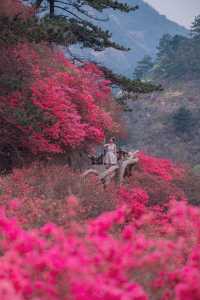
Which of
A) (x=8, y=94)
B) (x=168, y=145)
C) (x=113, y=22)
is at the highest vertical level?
(x=8, y=94)

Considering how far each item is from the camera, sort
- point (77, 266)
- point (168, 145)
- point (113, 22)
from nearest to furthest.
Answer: point (77, 266)
point (168, 145)
point (113, 22)

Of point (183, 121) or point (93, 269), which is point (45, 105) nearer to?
point (93, 269)

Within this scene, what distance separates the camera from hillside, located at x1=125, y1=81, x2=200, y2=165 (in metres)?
57.6

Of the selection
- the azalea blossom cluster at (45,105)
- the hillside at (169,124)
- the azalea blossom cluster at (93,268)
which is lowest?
the hillside at (169,124)

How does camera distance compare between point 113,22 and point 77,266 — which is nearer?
point 77,266

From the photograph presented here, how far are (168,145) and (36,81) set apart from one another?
134 feet

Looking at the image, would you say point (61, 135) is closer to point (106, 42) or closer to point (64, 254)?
point (106, 42)

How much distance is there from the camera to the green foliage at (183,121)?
201 ft

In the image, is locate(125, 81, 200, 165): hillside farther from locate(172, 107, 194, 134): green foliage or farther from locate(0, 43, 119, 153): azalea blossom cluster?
locate(0, 43, 119, 153): azalea blossom cluster

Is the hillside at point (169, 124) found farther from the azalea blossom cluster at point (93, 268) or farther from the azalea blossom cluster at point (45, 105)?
the azalea blossom cluster at point (93, 268)

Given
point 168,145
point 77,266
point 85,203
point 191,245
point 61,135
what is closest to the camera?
point 77,266

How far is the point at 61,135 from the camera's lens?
18922 millimetres

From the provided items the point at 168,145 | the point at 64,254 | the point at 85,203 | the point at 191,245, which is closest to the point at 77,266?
the point at 64,254

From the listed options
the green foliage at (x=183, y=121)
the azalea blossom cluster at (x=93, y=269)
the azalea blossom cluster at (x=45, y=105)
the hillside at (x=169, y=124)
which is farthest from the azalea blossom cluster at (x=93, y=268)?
the green foliage at (x=183, y=121)
